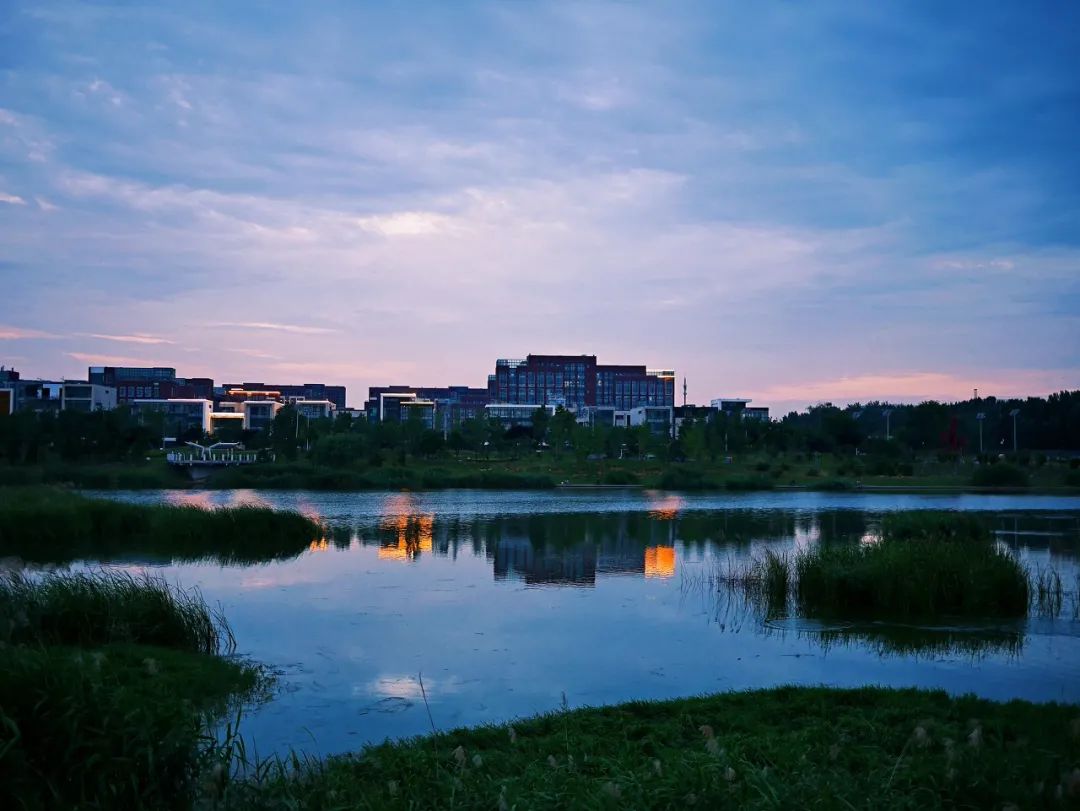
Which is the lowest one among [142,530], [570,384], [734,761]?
[142,530]

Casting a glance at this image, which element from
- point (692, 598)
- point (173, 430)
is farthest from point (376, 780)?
point (173, 430)

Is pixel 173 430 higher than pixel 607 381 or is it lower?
lower

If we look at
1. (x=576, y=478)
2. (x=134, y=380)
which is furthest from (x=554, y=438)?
(x=134, y=380)

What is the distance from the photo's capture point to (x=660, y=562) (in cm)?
2400

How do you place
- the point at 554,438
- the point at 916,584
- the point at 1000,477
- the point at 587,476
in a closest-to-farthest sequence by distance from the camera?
the point at 916,584
the point at 1000,477
the point at 587,476
the point at 554,438

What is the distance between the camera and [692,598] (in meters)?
18.0

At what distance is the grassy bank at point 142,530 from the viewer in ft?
82.4

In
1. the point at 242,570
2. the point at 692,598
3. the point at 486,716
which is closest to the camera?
the point at 486,716

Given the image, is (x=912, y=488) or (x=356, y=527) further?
(x=912, y=488)

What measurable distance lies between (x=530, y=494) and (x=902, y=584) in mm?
42604

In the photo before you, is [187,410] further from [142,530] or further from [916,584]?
[916,584]

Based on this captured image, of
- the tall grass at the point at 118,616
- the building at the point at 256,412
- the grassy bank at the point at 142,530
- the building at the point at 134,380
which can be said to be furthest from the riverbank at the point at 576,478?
the building at the point at 134,380

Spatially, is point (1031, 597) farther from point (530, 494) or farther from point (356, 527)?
point (530, 494)

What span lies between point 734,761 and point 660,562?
17.4 metres
